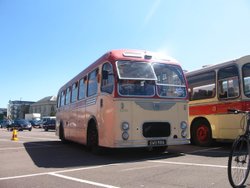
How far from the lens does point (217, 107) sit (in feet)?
40.9

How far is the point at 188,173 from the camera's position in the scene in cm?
721

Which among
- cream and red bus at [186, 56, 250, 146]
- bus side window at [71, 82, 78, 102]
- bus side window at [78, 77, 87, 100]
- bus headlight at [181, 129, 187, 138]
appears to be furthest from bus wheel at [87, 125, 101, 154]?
cream and red bus at [186, 56, 250, 146]

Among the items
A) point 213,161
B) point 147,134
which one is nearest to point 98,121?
point 147,134

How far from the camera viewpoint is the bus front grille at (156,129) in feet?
32.4

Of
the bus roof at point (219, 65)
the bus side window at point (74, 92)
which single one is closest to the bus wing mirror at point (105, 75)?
the bus roof at point (219, 65)

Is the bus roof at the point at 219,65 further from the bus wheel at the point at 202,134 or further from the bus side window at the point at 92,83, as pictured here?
the bus side window at the point at 92,83

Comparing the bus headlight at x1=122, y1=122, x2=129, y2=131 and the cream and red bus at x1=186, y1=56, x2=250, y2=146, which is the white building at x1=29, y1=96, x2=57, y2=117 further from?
the bus headlight at x1=122, y1=122, x2=129, y2=131

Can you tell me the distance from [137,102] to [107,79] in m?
1.19

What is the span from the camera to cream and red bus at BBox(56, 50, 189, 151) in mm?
9602

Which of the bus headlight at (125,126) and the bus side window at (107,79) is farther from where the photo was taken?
the bus side window at (107,79)

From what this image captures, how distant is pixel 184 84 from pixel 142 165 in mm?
3333

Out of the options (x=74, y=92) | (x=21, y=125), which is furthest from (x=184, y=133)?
(x=21, y=125)

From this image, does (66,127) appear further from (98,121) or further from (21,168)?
(21,168)

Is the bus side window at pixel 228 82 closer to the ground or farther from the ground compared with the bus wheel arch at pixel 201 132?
farther from the ground
